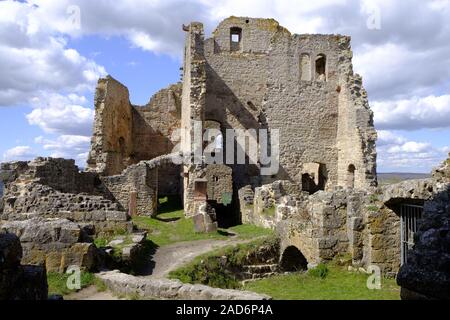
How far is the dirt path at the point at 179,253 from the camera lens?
10.5m

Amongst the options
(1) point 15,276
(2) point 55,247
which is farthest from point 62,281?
(1) point 15,276

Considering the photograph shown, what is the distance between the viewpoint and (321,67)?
2642cm

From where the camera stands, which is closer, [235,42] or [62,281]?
[62,281]

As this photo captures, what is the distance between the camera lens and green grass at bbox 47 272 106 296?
7.83 meters

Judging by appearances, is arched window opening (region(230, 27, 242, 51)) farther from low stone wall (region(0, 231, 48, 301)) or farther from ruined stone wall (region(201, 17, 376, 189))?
low stone wall (region(0, 231, 48, 301))

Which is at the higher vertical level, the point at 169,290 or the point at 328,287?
the point at 169,290

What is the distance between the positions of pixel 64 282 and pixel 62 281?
64 mm

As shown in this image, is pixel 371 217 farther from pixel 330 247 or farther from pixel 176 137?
pixel 176 137

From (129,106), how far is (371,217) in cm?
2423

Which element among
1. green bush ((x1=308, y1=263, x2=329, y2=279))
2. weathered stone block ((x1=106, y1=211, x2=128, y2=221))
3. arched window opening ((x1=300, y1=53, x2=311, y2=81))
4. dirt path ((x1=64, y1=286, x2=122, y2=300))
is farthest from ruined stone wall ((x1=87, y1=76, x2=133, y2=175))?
dirt path ((x1=64, y1=286, x2=122, y2=300))

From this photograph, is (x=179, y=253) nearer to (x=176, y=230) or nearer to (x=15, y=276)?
(x=176, y=230)

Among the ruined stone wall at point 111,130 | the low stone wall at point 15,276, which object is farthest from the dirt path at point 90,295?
the ruined stone wall at point 111,130

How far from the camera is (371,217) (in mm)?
9844

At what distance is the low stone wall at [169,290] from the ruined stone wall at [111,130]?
16.5m
